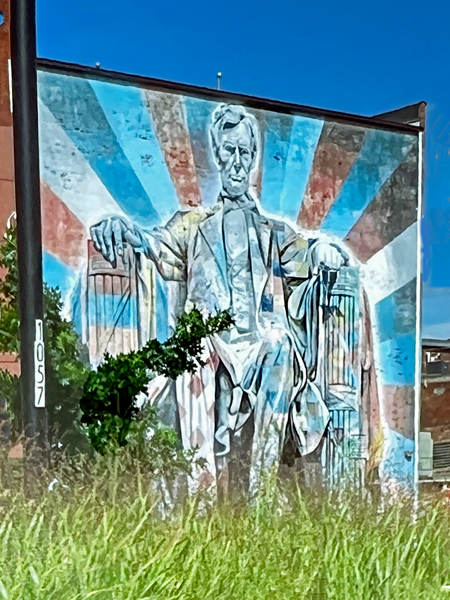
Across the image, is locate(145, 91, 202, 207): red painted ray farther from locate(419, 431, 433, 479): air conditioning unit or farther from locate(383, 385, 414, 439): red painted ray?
locate(419, 431, 433, 479): air conditioning unit

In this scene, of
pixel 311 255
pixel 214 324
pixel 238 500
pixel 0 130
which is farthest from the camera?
pixel 311 255

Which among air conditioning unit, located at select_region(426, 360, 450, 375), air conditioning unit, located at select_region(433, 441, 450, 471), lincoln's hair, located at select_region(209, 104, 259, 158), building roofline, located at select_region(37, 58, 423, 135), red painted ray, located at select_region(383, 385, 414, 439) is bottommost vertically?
air conditioning unit, located at select_region(433, 441, 450, 471)

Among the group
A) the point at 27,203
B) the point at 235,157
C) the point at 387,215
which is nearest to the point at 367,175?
the point at 387,215

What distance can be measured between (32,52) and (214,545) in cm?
273

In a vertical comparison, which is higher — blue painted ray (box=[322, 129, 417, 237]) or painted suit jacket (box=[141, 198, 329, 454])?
blue painted ray (box=[322, 129, 417, 237])

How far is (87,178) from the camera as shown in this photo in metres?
7.03

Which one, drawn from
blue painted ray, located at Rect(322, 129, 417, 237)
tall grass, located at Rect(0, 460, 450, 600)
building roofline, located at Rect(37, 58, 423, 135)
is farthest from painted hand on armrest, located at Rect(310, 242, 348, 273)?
tall grass, located at Rect(0, 460, 450, 600)

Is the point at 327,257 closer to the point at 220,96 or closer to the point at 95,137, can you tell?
the point at 220,96

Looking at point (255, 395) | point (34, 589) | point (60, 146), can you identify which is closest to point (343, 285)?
point (255, 395)

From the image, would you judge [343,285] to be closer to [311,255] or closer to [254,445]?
[311,255]

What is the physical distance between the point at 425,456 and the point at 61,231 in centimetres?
415

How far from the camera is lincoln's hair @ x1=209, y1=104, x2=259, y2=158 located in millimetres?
7637

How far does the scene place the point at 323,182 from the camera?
26.9 ft

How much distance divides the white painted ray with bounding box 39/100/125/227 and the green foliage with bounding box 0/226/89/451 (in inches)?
19.4
